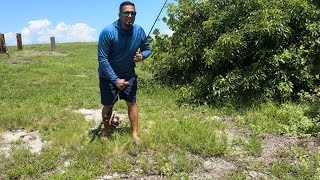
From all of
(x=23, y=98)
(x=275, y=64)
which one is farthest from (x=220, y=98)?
(x=23, y=98)

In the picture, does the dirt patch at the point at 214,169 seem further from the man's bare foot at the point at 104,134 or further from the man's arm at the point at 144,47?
the man's arm at the point at 144,47

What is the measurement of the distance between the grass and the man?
532 mm

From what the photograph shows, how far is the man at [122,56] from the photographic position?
221 inches

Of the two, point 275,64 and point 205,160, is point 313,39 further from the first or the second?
point 205,160

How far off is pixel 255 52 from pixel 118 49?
377 centimetres

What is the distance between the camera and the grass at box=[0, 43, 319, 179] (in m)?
5.10

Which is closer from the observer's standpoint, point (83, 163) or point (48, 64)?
point (83, 163)

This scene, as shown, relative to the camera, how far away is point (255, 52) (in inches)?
334

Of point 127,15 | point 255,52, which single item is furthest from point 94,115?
point 255,52

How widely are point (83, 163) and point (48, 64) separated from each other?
1156 centimetres

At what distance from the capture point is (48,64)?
16.0 meters

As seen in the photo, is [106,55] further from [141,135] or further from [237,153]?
[237,153]

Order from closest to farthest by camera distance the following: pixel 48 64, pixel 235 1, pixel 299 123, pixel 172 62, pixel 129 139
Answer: pixel 129 139, pixel 299 123, pixel 235 1, pixel 172 62, pixel 48 64

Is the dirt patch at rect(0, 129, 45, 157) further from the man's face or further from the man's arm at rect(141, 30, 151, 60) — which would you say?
the man's face
